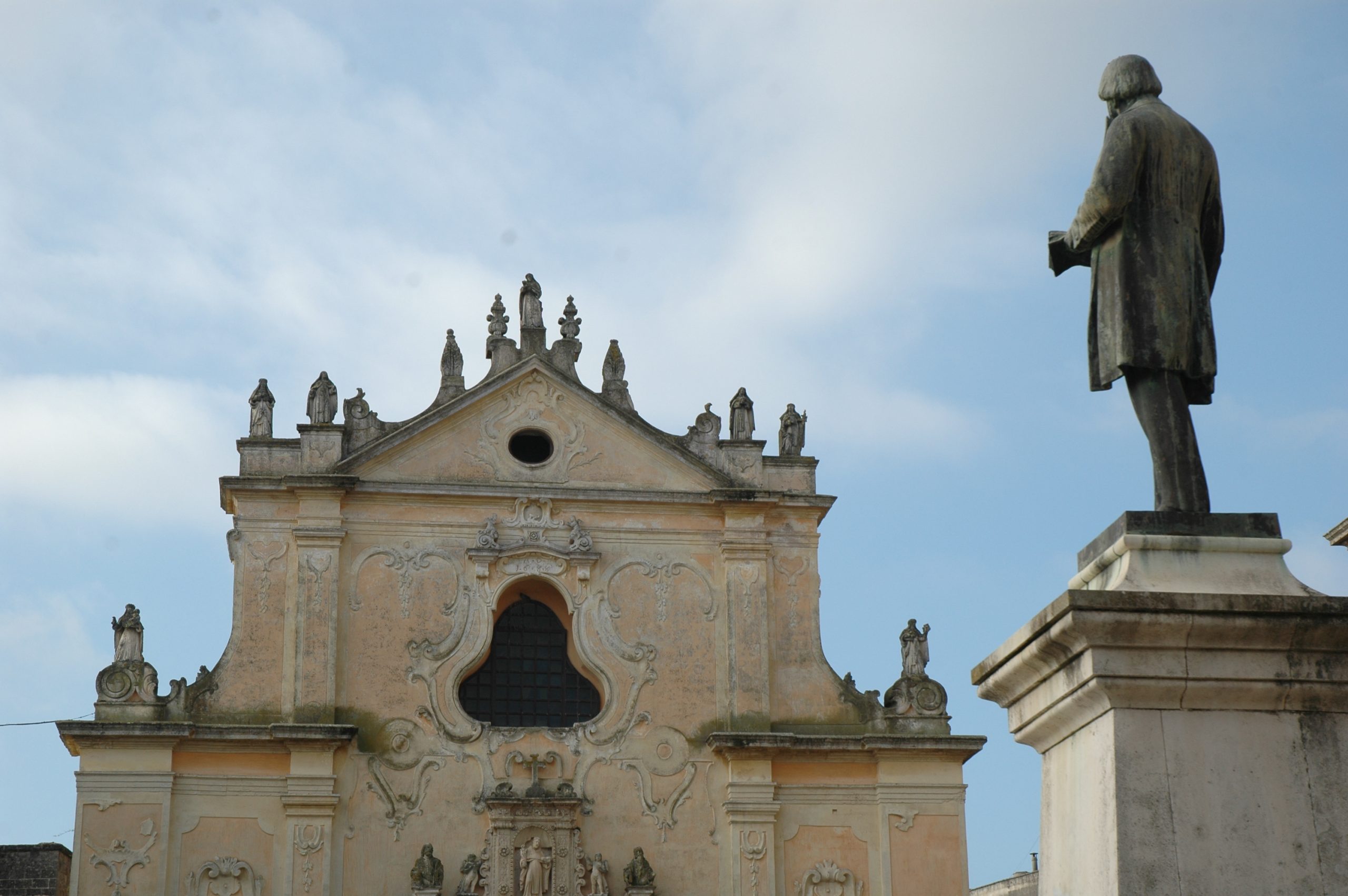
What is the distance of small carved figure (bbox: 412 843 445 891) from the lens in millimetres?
19594

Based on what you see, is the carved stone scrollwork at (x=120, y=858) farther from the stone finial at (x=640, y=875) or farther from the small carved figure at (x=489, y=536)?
the stone finial at (x=640, y=875)

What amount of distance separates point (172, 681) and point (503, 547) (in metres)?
3.95

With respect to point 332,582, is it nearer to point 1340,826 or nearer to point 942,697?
point 942,697

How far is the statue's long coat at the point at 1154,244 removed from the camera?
7078 millimetres

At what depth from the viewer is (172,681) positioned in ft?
66.7

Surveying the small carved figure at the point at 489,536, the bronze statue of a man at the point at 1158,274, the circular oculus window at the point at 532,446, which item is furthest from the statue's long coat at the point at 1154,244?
the circular oculus window at the point at 532,446

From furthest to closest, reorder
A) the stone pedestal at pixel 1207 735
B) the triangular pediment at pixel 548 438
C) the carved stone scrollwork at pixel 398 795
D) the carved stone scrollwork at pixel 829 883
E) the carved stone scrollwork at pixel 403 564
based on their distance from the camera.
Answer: the triangular pediment at pixel 548 438 < the carved stone scrollwork at pixel 403 564 < the carved stone scrollwork at pixel 829 883 < the carved stone scrollwork at pixel 398 795 < the stone pedestal at pixel 1207 735

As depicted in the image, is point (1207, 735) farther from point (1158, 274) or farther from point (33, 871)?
point (33, 871)

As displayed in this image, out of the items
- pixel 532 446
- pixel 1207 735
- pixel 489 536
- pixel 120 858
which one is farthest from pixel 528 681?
pixel 1207 735

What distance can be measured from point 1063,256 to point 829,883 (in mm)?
14069

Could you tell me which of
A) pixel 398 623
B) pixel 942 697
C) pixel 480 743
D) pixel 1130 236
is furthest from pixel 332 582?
pixel 1130 236

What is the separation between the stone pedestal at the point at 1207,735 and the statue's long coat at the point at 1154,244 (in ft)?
3.18

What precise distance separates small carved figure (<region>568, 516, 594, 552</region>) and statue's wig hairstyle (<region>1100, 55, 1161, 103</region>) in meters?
14.2

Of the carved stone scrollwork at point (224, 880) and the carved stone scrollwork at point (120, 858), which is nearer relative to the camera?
the carved stone scrollwork at point (120, 858)
